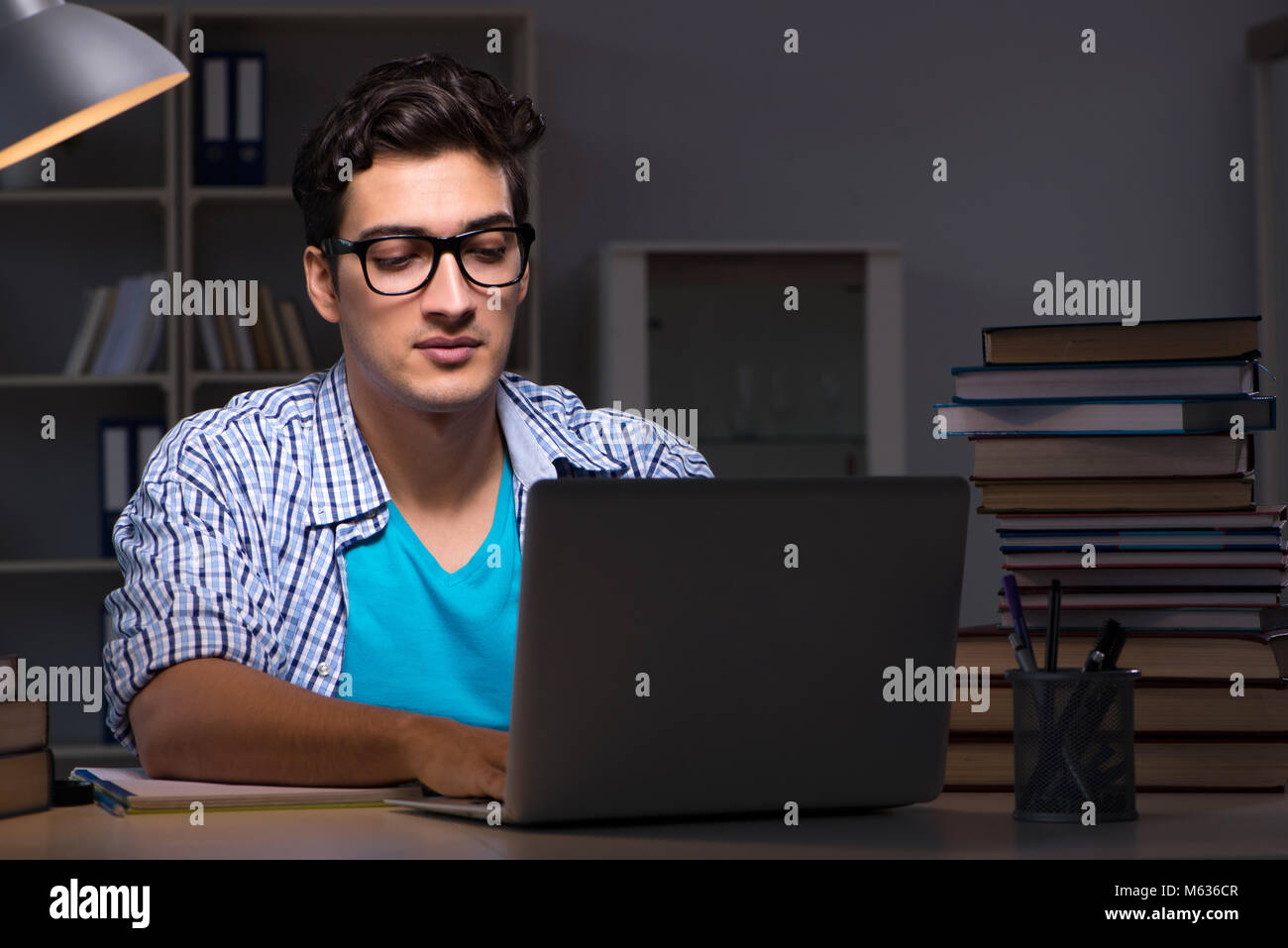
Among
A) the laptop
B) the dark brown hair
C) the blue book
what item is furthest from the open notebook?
the dark brown hair

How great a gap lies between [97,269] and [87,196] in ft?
1.06

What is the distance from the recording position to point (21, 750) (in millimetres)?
984

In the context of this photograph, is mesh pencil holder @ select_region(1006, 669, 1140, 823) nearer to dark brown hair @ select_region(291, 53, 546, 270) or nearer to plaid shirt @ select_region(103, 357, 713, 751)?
plaid shirt @ select_region(103, 357, 713, 751)

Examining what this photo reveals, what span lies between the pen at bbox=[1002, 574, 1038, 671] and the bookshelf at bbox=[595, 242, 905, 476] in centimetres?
245

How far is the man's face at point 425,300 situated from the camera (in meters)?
1.45

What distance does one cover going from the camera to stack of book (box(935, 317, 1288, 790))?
1097mm

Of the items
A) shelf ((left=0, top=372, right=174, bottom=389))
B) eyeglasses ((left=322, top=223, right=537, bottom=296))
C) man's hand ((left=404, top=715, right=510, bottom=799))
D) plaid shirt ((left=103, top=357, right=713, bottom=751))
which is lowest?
man's hand ((left=404, top=715, right=510, bottom=799))

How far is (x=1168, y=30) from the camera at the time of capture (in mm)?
4078

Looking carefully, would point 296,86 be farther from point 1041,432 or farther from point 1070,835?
point 1070,835

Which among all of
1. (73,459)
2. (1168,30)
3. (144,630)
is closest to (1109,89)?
(1168,30)

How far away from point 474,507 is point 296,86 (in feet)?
8.39

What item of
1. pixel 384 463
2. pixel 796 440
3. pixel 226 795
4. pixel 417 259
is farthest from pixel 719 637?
pixel 796 440

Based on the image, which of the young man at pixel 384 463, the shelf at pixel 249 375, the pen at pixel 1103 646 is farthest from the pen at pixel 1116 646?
the shelf at pixel 249 375

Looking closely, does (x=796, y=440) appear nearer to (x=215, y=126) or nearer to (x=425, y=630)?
(x=215, y=126)
